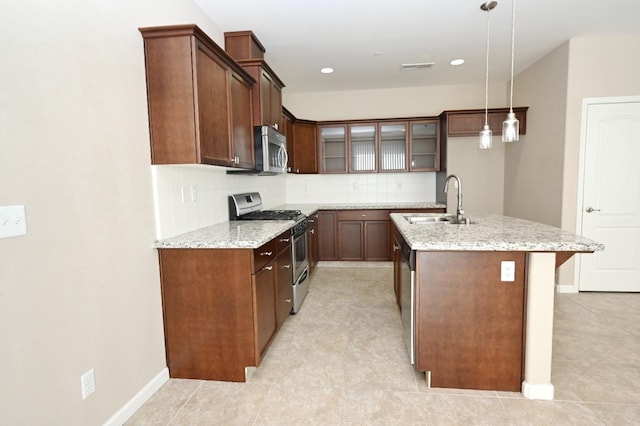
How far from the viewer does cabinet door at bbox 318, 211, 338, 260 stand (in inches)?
190

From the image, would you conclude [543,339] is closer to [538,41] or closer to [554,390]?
[554,390]

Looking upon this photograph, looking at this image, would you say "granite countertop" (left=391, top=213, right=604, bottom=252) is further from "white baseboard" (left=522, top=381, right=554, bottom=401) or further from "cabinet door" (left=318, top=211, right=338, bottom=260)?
"cabinet door" (left=318, top=211, right=338, bottom=260)

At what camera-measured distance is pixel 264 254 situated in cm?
221

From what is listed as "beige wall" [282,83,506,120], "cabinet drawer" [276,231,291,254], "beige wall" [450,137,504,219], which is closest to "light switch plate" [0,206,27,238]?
"cabinet drawer" [276,231,291,254]

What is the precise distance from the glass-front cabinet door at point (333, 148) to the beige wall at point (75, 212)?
317 centimetres

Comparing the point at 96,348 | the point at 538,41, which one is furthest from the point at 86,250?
the point at 538,41

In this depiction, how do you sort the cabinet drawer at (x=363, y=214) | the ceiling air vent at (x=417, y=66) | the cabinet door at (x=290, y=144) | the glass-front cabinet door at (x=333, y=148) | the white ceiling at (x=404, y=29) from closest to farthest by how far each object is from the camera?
the white ceiling at (x=404, y=29), the ceiling air vent at (x=417, y=66), the cabinet door at (x=290, y=144), the cabinet drawer at (x=363, y=214), the glass-front cabinet door at (x=333, y=148)

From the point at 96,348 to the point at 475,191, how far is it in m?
4.92

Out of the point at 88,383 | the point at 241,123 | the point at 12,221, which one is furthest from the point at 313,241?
the point at 12,221

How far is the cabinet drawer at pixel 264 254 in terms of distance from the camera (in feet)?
6.73

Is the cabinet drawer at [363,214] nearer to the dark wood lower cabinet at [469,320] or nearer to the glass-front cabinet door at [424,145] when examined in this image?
the glass-front cabinet door at [424,145]

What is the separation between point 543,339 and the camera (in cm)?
184

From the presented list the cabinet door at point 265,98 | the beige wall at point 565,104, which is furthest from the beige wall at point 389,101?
the cabinet door at point 265,98

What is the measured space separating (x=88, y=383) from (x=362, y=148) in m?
4.22
